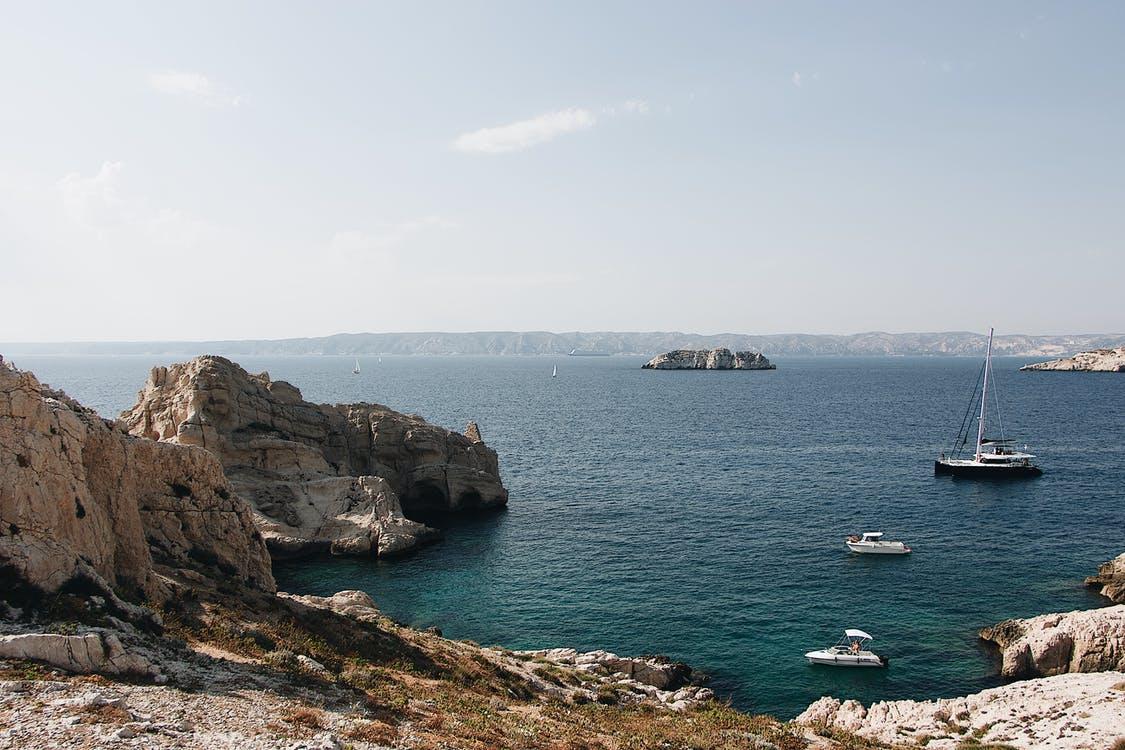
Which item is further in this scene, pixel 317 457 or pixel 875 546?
pixel 317 457

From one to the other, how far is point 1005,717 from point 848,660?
28.5 feet

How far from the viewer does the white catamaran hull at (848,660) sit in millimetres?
36844

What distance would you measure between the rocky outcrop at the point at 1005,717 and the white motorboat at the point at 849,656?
4615mm

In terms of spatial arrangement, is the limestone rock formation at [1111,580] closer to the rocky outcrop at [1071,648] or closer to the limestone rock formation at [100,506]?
the rocky outcrop at [1071,648]

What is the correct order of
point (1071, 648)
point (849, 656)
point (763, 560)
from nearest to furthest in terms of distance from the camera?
point (1071, 648) → point (849, 656) → point (763, 560)

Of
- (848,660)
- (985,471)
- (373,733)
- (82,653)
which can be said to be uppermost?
(82,653)

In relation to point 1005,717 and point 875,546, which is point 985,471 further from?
point 1005,717

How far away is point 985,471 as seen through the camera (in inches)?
3305

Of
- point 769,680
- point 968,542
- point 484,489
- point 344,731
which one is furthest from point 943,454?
point 344,731

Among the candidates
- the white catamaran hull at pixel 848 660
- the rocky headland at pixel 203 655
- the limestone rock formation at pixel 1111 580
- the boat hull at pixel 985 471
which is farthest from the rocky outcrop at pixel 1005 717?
the boat hull at pixel 985 471

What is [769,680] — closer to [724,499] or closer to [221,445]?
[724,499]

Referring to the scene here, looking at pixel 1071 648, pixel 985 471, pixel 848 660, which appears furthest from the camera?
pixel 985 471

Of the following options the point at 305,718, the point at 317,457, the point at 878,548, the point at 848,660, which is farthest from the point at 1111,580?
the point at 317,457

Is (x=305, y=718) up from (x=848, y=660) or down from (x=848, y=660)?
up
